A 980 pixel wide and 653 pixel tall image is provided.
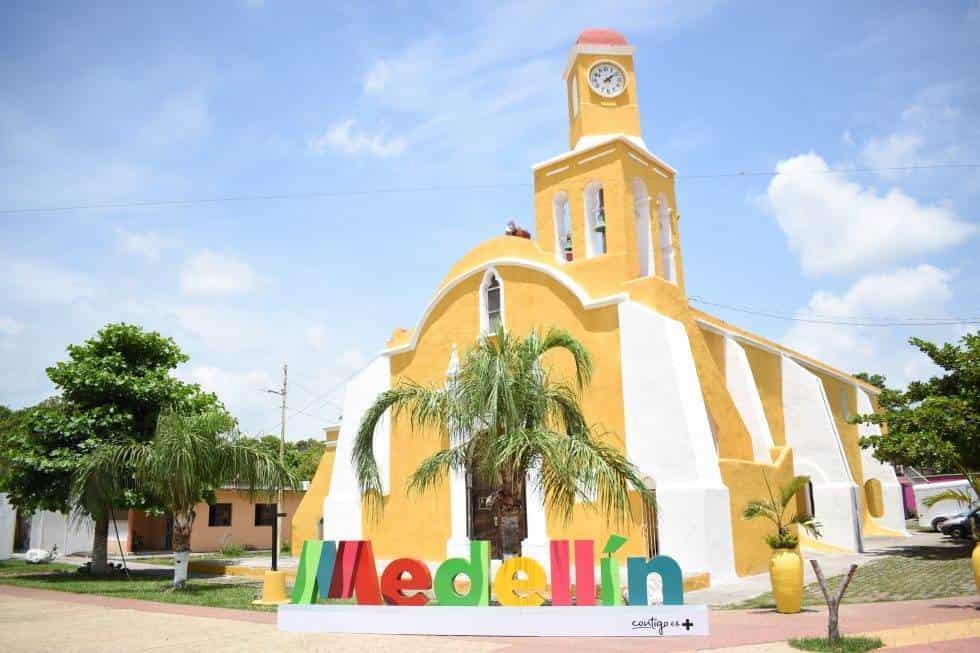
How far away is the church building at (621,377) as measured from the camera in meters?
16.5

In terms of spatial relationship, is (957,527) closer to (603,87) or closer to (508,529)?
(603,87)

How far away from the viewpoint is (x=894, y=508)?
26.8 metres

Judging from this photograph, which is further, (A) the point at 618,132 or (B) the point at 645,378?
(A) the point at 618,132

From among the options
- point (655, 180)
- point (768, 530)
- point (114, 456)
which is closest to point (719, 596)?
point (768, 530)

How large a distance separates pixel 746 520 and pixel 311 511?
13.8 m

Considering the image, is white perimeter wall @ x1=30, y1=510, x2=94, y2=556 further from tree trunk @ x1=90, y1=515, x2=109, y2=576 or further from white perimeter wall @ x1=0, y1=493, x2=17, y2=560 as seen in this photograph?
tree trunk @ x1=90, y1=515, x2=109, y2=576

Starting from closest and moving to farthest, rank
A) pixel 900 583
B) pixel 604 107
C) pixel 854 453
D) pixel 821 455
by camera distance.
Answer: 1. pixel 900 583
2. pixel 604 107
3. pixel 821 455
4. pixel 854 453

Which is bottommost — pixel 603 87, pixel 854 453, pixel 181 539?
pixel 181 539

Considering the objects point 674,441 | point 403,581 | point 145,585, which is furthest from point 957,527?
point 145,585

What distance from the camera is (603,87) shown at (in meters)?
21.2

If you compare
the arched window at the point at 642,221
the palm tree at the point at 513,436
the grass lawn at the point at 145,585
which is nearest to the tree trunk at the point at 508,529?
the palm tree at the point at 513,436

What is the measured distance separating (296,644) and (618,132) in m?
15.7

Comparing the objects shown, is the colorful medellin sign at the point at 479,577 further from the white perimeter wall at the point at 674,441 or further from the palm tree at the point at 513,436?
the white perimeter wall at the point at 674,441

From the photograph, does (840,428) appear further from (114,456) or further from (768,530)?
(114,456)
